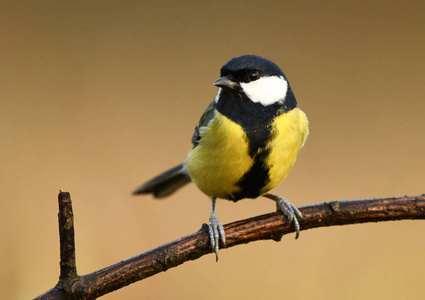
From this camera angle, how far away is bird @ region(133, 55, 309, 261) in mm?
1441

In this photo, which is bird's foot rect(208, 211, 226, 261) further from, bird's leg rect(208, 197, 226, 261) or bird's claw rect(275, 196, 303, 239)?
bird's claw rect(275, 196, 303, 239)

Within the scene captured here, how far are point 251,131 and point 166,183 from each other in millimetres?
664

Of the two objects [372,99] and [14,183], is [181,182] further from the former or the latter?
[372,99]

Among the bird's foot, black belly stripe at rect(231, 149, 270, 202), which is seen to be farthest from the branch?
black belly stripe at rect(231, 149, 270, 202)

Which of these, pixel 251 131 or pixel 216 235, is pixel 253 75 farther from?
pixel 216 235

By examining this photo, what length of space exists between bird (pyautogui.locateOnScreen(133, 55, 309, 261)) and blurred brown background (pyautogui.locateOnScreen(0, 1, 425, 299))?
62cm

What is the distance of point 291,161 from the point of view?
1519mm

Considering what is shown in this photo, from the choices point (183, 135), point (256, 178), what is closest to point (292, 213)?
point (256, 178)

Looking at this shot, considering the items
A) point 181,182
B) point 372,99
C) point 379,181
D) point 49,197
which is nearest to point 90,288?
point 181,182

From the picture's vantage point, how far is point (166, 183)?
6.61 ft

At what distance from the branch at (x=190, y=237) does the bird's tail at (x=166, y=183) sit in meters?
0.71

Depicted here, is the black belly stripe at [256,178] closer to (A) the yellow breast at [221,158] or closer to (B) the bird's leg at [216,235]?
(A) the yellow breast at [221,158]

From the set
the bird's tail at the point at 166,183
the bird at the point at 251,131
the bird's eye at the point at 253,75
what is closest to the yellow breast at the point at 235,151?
the bird at the point at 251,131

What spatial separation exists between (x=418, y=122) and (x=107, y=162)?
1.33 meters
